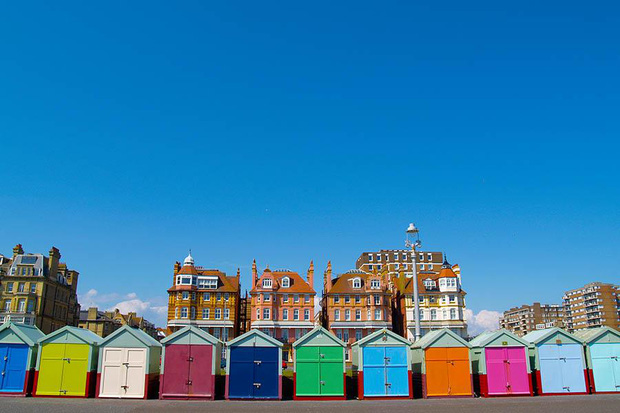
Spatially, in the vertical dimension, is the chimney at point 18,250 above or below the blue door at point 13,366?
above

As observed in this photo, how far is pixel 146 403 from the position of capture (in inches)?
1032

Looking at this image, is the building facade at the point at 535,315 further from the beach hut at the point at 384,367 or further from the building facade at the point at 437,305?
Answer: the beach hut at the point at 384,367

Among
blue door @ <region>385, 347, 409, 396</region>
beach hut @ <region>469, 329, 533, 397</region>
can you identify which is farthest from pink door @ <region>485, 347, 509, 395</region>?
blue door @ <region>385, 347, 409, 396</region>

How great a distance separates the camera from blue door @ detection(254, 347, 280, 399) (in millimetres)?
28406

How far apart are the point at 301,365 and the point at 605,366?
1788 cm

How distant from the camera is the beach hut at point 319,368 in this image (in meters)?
28.7

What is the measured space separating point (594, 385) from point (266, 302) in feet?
153

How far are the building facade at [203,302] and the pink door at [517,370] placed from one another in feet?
150

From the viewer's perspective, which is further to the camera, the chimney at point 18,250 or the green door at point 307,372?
the chimney at point 18,250

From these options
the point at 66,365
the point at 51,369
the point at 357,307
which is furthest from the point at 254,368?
the point at 357,307

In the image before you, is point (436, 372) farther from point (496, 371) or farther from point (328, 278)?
point (328, 278)

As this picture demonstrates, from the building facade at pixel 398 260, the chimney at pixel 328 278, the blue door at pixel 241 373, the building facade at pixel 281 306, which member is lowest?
the blue door at pixel 241 373

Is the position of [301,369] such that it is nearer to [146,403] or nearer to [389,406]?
[389,406]

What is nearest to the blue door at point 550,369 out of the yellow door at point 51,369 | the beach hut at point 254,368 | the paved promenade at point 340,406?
the paved promenade at point 340,406
